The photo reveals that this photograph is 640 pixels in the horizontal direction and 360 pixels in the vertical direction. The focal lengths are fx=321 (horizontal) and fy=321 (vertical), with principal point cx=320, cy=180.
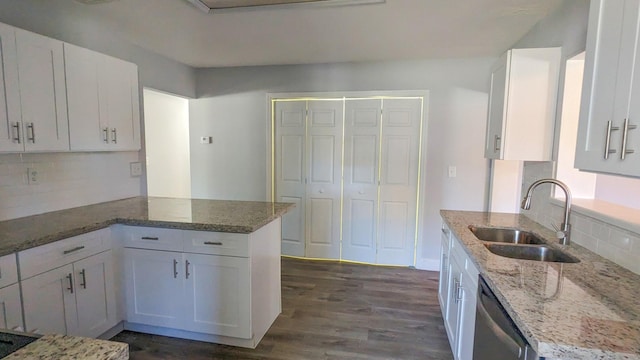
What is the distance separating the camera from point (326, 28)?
2773 millimetres

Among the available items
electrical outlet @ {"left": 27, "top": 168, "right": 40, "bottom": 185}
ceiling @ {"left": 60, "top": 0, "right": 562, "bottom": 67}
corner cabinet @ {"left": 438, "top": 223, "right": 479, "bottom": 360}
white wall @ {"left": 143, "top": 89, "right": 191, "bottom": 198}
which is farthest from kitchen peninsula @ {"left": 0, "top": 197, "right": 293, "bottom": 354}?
white wall @ {"left": 143, "top": 89, "right": 191, "bottom": 198}

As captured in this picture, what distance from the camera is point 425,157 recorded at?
149 inches

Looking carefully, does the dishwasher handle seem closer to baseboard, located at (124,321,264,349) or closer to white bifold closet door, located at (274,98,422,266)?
baseboard, located at (124,321,264,349)

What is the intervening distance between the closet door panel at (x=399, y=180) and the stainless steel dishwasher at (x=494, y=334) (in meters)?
2.36

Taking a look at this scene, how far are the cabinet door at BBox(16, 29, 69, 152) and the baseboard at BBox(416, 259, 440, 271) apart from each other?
12.0ft

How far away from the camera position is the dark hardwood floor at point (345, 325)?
2.30m

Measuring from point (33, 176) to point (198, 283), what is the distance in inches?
58.1

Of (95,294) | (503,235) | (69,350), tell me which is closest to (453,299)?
(503,235)

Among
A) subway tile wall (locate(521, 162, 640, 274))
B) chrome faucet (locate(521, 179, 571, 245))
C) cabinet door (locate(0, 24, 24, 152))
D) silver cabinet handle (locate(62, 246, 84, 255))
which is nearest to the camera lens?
subway tile wall (locate(521, 162, 640, 274))

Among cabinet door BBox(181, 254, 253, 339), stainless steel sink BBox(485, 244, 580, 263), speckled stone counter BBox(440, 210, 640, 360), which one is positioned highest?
speckled stone counter BBox(440, 210, 640, 360)

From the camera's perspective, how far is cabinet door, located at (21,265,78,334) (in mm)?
1819

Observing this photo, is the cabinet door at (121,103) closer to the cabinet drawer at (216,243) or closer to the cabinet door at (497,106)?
the cabinet drawer at (216,243)

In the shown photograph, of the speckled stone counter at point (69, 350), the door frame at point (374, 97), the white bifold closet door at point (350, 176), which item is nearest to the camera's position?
the speckled stone counter at point (69, 350)

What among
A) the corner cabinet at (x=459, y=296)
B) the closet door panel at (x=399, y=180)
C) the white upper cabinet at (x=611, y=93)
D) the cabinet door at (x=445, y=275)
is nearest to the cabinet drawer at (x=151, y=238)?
the corner cabinet at (x=459, y=296)
